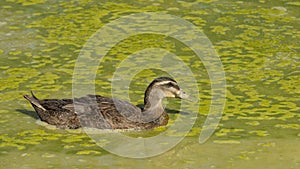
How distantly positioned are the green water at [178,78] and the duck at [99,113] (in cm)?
24

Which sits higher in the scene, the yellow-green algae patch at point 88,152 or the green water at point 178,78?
the green water at point 178,78

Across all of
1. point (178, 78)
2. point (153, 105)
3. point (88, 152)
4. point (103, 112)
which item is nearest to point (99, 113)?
point (103, 112)

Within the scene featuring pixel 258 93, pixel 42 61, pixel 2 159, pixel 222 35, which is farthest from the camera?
pixel 222 35

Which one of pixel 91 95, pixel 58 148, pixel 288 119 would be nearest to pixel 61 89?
pixel 91 95

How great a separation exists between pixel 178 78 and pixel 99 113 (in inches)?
111

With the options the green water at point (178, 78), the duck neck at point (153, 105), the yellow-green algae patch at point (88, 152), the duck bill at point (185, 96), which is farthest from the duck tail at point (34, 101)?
the duck bill at point (185, 96)

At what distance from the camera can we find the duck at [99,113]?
13.5 m

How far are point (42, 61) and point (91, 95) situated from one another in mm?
3221

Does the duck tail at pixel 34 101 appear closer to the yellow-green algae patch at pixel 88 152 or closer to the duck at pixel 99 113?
the duck at pixel 99 113

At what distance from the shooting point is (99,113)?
534 inches

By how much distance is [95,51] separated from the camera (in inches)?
686

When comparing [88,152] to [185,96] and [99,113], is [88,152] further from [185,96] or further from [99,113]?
[185,96]

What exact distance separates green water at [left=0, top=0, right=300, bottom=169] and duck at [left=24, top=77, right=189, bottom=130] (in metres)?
0.24

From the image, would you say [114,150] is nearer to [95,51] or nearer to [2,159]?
[2,159]
